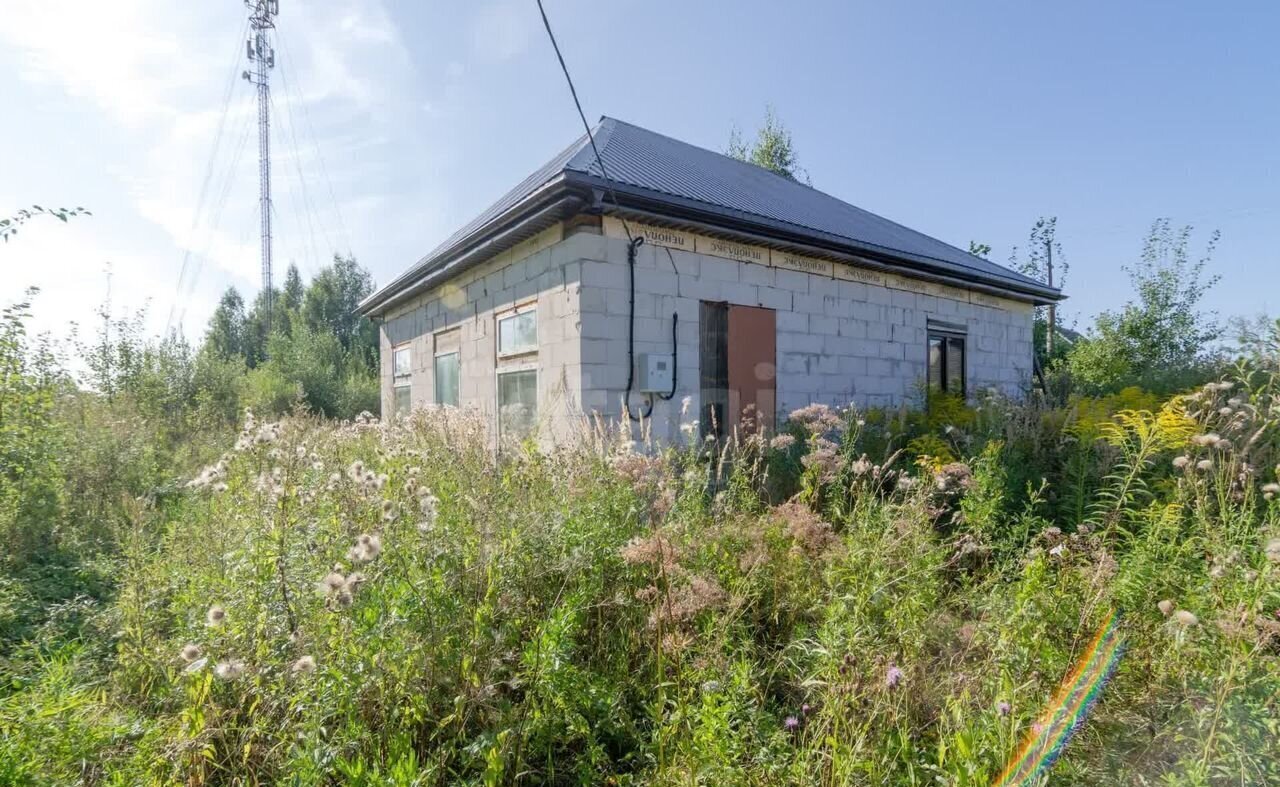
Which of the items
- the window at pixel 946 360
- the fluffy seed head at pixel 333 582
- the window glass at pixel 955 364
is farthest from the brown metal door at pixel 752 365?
the fluffy seed head at pixel 333 582

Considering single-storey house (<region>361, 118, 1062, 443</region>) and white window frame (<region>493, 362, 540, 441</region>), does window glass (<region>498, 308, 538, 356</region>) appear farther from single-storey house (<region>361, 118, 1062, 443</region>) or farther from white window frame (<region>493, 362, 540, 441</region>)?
white window frame (<region>493, 362, 540, 441</region>)

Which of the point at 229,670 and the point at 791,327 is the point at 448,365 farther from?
the point at 229,670

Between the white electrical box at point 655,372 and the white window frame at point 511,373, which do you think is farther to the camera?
the white window frame at point 511,373

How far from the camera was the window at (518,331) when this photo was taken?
20.5 feet

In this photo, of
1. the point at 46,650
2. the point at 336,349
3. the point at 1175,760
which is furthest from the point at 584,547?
the point at 336,349

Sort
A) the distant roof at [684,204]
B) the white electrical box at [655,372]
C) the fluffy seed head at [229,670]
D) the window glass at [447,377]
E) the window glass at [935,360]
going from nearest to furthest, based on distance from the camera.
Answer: the fluffy seed head at [229,670], the distant roof at [684,204], the white electrical box at [655,372], the window glass at [447,377], the window glass at [935,360]

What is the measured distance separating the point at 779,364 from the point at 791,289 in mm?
1010

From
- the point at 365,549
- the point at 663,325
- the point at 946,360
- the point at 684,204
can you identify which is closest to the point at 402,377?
the point at 663,325

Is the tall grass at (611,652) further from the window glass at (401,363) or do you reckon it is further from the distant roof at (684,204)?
the window glass at (401,363)

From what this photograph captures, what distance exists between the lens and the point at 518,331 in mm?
6547

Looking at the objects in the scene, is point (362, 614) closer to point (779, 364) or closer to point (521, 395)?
point (521, 395)

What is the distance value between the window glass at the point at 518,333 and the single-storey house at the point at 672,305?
3 cm

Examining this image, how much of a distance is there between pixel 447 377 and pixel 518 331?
2.42 meters

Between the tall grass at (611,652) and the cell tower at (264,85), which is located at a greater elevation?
the cell tower at (264,85)
